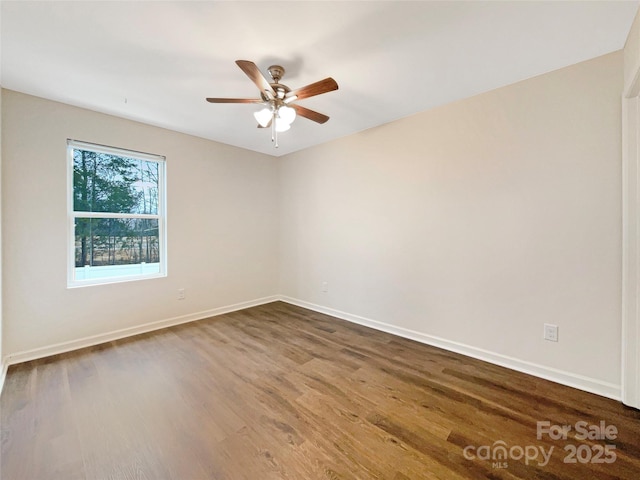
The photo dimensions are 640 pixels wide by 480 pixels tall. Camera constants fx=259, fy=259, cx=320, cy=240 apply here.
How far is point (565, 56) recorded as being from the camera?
6.26 ft

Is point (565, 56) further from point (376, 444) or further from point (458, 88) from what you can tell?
point (376, 444)

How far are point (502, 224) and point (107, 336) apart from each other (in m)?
4.22

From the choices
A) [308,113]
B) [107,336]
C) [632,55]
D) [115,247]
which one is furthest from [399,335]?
[115,247]

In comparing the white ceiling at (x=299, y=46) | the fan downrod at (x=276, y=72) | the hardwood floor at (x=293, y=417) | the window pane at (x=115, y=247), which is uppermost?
the white ceiling at (x=299, y=46)

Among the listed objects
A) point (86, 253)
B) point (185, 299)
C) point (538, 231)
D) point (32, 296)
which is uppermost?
point (538, 231)

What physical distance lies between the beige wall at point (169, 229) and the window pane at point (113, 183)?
0.16 m

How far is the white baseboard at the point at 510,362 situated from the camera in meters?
1.91

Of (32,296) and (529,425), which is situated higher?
(32,296)

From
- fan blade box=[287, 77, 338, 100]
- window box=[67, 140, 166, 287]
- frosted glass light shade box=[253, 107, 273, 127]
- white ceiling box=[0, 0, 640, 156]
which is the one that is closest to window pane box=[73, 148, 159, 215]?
window box=[67, 140, 166, 287]

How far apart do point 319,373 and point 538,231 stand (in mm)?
2197

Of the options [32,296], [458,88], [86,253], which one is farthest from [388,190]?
[32,296]

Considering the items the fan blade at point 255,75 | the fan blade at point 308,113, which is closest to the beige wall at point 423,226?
the fan blade at point 308,113

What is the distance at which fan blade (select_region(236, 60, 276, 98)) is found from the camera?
1.61 meters

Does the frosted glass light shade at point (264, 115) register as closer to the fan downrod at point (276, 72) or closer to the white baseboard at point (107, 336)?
the fan downrod at point (276, 72)
